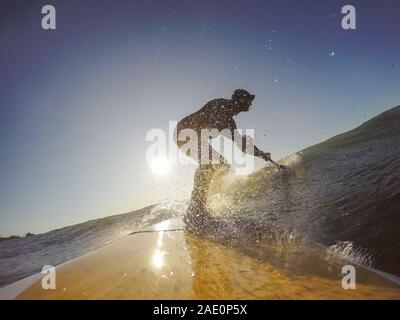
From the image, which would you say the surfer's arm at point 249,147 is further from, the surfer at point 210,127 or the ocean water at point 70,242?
the ocean water at point 70,242

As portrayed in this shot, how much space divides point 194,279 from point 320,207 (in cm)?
332

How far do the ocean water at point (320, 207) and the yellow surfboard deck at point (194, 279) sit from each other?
48cm

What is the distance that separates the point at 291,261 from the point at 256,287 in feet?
3.14

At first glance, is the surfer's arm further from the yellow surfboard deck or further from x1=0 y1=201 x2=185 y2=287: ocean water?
the yellow surfboard deck

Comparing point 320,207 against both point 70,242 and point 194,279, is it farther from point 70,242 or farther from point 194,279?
point 70,242

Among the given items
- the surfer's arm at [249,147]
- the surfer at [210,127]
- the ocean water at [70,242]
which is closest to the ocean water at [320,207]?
the ocean water at [70,242]

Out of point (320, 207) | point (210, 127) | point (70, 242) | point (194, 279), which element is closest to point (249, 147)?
point (210, 127)

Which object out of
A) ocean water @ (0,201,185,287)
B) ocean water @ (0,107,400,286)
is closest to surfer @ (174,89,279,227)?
ocean water @ (0,107,400,286)

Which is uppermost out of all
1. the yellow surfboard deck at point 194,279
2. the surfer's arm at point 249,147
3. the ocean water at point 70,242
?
the surfer's arm at point 249,147

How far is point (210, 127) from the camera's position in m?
6.54

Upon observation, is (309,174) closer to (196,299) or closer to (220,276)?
(220,276)

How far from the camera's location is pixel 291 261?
3379 millimetres

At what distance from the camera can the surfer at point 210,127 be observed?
20.1 ft

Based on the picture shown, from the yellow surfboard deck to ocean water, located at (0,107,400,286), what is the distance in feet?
1.58
